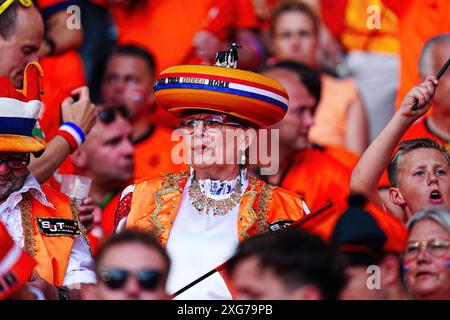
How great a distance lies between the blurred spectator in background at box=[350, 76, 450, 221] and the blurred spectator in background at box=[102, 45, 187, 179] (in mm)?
2427

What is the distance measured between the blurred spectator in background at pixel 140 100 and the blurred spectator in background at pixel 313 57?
1.07m

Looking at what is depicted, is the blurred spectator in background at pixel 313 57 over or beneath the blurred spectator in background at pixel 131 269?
over

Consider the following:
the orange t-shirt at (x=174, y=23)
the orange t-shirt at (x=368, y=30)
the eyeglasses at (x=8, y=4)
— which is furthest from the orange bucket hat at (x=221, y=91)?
the orange t-shirt at (x=368, y=30)

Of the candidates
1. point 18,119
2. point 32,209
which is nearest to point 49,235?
point 32,209

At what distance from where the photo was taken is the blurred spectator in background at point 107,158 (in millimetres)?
8023

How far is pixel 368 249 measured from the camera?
4.80m

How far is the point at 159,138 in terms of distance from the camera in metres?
8.59

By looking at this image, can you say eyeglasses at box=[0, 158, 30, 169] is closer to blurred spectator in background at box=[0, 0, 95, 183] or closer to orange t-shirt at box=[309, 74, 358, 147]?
blurred spectator in background at box=[0, 0, 95, 183]

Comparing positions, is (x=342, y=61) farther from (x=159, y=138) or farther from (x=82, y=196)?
(x=82, y=196)

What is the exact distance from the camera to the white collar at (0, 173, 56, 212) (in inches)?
233

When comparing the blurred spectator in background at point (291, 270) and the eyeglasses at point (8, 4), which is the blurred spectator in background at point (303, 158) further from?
the blurred spectator in background at point (291, 270)
